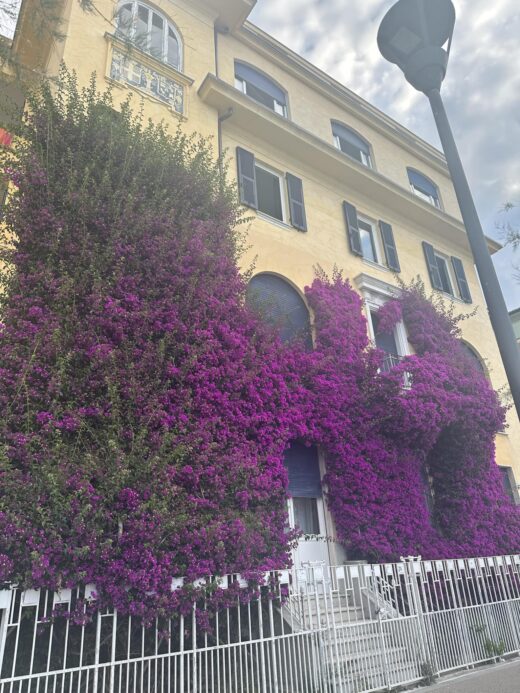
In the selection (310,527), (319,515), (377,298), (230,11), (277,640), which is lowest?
(277,640)

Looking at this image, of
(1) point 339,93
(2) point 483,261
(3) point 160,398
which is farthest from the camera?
(1) point 339,93

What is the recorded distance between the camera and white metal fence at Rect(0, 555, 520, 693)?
4422mm

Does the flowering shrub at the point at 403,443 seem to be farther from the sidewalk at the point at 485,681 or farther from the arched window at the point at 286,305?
the sidewalk at the point at 485,681

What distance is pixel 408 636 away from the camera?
599 cm

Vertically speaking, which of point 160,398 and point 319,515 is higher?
point 160,398

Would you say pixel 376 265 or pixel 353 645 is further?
pixel 376 265

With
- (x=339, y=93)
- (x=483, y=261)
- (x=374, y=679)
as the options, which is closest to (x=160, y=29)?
(x=339, y=93)

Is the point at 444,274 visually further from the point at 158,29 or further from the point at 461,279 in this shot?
the point at 158,29

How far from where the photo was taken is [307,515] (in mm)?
9031

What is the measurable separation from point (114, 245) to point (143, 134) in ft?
8.84

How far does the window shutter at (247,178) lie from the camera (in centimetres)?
1091

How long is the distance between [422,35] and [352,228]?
8.25 m

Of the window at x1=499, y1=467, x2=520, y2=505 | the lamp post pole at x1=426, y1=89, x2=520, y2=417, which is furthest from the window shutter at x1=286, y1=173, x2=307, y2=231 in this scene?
the window at x1=499, y1=467, x2=520, y2=505

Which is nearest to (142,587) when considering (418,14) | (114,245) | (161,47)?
(114,245)
